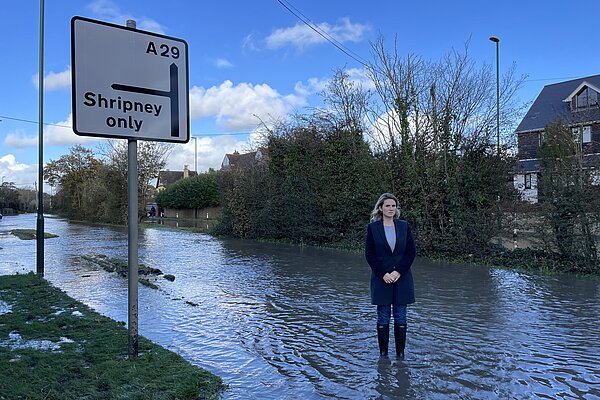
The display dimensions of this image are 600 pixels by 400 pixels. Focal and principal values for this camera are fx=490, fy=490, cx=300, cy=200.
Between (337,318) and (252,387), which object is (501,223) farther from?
(252,387)

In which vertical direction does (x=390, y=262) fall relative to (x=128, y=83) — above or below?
below

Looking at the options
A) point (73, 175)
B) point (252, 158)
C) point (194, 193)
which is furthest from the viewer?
point (73, 175)

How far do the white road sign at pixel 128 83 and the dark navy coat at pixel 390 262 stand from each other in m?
2.27

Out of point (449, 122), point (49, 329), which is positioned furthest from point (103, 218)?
point (49, 329)

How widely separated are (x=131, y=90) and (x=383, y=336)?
142 inches

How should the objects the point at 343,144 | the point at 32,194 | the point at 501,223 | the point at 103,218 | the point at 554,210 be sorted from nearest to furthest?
the point at 554,210
the point at 501,223
the point at 343,144
the point at 103,218
the point at 32,194

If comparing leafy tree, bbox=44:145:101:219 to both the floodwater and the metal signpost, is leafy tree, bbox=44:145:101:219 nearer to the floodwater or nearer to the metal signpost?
the floodwater

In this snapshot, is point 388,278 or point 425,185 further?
point 425,185

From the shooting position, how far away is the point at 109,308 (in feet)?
26.0

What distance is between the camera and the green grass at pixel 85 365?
13.4 feet

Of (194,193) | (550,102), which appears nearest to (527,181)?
(550,102)

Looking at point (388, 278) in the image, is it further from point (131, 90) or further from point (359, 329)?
point (131, 90)

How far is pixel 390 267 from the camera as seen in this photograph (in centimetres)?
519

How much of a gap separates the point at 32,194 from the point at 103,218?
76.1 meters
